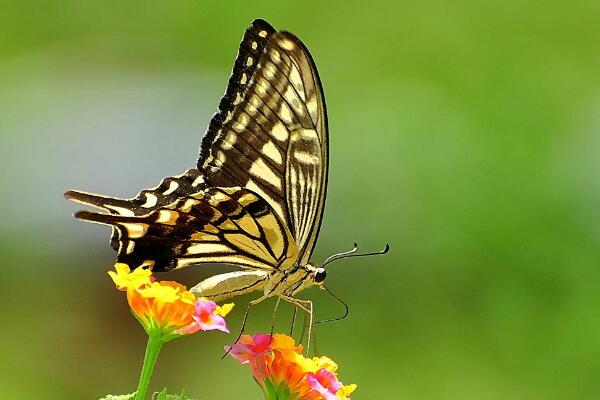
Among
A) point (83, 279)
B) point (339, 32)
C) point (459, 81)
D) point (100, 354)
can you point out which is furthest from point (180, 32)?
point (100, 354)

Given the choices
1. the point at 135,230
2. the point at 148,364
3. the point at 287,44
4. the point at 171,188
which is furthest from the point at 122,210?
the point at 287,44

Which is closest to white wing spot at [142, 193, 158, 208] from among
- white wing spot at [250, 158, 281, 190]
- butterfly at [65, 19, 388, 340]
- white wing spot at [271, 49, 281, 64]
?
butterfly at [65, 19, 388, 340]

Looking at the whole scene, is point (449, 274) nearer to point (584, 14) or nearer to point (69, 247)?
point (69, 247)

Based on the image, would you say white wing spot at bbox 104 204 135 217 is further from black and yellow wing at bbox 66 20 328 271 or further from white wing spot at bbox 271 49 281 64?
white wing spot at bbox 271 49 281 64

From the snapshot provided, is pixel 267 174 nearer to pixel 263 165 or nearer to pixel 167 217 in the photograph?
pixel 263 165

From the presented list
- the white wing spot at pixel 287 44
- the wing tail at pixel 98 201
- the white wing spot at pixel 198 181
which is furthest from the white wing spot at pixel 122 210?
the white wing spot at pixel 287 44

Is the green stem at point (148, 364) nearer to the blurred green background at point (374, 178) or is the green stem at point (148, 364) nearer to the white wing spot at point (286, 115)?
the white wing spot at point (286, 115)
